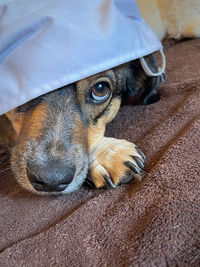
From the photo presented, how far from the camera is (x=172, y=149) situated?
136 centimetres

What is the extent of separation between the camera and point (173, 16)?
3.00m

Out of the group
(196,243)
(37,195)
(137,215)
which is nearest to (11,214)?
(37,195)

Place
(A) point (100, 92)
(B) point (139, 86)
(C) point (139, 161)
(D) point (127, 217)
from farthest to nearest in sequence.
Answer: (B) point (139, 86) < (A) point (100, 92) < (C) point (139, 161) < (D) point (127, 217)

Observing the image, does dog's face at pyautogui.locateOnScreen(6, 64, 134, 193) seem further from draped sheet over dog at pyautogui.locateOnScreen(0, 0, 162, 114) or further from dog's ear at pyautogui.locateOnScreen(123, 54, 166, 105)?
dog's ear at pyautogui.locateOnScreen(123, 54, 166, 105)

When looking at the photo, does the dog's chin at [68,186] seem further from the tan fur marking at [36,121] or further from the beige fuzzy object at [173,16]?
the beige fuzzy object at [173,16]

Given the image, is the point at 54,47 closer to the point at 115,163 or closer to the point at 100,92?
the point at 100,92

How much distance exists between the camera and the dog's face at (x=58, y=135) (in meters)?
1.25

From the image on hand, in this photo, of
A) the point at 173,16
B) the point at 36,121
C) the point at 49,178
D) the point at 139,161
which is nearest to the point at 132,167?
the point at 139,161

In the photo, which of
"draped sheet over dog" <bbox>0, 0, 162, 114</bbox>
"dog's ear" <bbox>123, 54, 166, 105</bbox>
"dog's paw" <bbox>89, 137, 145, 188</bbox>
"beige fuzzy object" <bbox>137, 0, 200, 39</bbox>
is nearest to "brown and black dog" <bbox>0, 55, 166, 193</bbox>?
"dog's paw" <bbox>89, 137, 145, 188</bbox>

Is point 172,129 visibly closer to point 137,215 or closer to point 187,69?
point 137,215

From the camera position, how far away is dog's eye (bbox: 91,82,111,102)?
5.31 ft

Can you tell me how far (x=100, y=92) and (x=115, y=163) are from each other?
1.50 feet

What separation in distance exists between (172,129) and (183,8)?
77.4 inches

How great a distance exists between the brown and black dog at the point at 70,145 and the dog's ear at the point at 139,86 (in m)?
0.37
